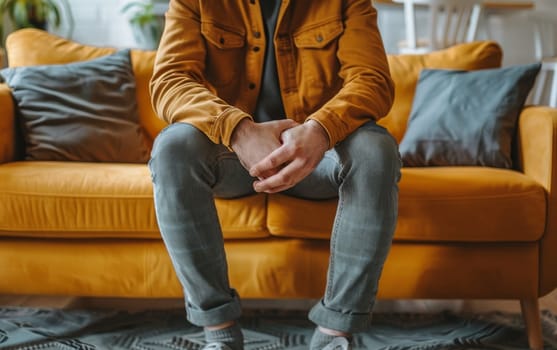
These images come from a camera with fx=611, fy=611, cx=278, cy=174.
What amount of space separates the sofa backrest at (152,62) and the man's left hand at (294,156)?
2.55 ft

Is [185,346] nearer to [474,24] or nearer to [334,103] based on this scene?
[334,103]

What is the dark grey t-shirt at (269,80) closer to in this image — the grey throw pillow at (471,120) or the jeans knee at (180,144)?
the jeans knee at (180,144)

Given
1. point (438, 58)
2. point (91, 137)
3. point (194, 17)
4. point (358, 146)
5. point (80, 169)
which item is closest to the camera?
point (358, 146)

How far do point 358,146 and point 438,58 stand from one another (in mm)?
920

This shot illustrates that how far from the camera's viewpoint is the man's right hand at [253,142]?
1.18 m

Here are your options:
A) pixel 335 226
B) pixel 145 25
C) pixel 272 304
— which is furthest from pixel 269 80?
pixel 145 25

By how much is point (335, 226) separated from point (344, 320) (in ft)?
0.61

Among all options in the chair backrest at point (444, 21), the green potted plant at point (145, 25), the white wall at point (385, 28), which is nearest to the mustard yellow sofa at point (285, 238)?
the chair backrest at point (444, 21)

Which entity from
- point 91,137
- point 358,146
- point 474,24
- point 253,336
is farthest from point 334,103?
point 474,24

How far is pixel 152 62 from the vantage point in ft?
6.40

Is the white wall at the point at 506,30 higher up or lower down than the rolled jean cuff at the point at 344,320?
higher up

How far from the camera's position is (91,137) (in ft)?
5.72

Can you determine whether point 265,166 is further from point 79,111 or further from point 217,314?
point 79,111

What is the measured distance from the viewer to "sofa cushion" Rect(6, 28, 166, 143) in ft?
6.32
